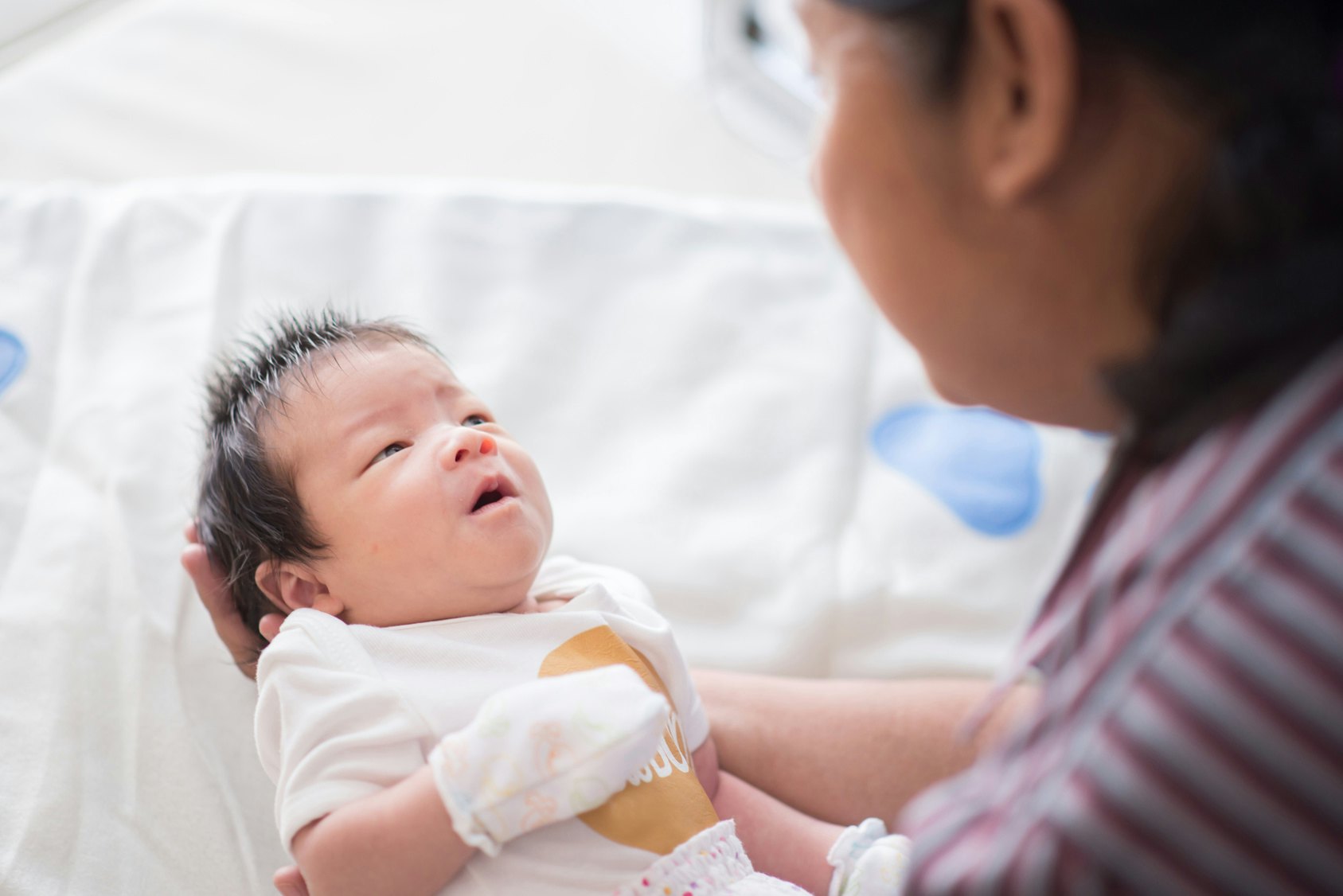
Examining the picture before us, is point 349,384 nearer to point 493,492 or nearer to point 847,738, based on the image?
point 493,492

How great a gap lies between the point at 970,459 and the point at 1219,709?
3.04 ft

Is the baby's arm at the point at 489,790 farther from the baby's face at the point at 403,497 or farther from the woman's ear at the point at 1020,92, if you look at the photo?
the woman's ear at the point at 1020,92

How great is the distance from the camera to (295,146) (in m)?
1.78

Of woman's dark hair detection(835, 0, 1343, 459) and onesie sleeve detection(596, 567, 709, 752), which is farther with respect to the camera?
onesie sleeve detection(596, 567, 709, 752)

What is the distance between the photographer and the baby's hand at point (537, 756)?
796mm

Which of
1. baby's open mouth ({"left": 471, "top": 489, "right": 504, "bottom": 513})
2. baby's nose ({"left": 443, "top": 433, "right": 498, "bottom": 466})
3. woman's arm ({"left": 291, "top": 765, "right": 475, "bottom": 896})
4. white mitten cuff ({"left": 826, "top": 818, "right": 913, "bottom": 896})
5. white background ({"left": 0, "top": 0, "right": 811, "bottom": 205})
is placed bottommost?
white mitten cuff ({"left": 826, "top": 818, "right": 913, "bottom": 896})

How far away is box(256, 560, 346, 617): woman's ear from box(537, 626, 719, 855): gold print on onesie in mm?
213

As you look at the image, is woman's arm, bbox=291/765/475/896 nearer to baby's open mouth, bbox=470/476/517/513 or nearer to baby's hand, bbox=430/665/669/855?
baby's hand, bbox=430/665/669/855

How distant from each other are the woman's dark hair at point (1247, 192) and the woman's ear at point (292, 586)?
2.24ft

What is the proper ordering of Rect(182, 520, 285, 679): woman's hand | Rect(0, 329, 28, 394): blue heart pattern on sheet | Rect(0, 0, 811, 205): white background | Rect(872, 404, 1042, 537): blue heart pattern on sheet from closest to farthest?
Rect(182, 520, 285, 679): woman's hand → Rect(0, 329, 28, 394): blue heart pattern on sheet → Rect(872, 404, 1042, 537): blue heart pattern on sheet → Rect(0, 0, 811, 205): white background

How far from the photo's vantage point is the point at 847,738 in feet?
3.58

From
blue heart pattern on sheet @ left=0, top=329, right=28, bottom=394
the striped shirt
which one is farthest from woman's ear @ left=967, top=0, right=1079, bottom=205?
blue heart pattern on sheet @ left=0, top=329, right=28, bottom=394

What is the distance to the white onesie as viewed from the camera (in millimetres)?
842

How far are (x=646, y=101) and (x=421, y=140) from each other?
42 centimetres
